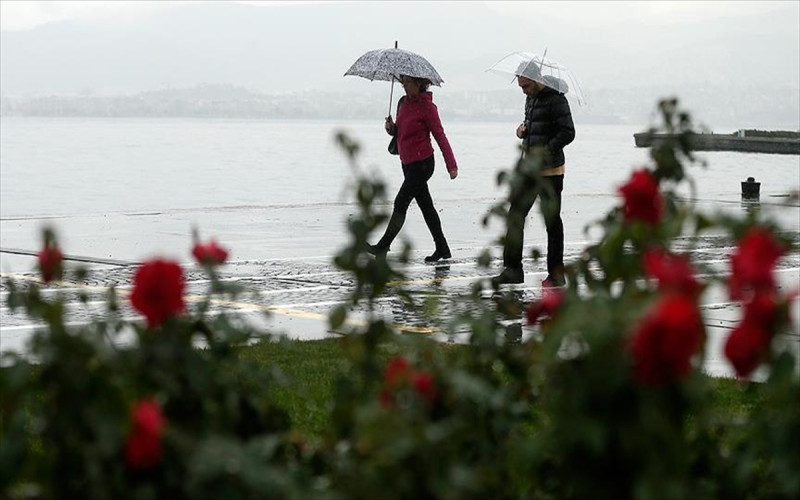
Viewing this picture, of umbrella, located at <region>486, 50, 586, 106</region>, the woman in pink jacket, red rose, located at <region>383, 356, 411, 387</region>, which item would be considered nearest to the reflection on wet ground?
the woman in pink jacket

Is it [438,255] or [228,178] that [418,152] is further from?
[228,178]

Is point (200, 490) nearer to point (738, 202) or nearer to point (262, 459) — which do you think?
point (262, 459)

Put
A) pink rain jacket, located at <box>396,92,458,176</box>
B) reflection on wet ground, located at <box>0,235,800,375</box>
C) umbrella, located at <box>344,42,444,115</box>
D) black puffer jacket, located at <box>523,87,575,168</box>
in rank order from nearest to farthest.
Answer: reflection on wet ground, located at <box>0,235,800,375</box> → black puffer jacket, located at <box>523,87,575,168</box> → pink rain jacket, located at <box>396,92,458,176</box> → umbrella, located at <box>344,42,444,115</box>

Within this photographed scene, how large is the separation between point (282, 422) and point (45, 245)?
748 mm

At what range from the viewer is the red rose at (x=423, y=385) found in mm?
3646

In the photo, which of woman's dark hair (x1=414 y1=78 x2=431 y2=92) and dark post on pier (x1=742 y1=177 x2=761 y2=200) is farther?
dark post on pier (x1=742 y1=177 x2=761 y2=200)

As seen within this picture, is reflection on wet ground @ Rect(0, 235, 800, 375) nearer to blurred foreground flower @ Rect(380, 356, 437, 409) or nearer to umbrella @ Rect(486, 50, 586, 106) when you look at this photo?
umbrella @ Rect(486, 50, 586, 106)

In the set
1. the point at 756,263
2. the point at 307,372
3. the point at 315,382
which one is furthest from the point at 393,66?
the point at 756,263

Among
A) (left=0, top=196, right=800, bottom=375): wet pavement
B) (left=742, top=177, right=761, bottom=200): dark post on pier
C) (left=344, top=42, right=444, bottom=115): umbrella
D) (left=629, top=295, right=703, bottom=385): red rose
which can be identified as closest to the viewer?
(left=629, top=295, right=703, bottom=385): red rose

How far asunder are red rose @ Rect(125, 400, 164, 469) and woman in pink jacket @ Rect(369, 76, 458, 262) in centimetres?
1309

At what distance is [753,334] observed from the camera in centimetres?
322

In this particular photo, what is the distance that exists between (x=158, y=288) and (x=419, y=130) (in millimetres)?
13052

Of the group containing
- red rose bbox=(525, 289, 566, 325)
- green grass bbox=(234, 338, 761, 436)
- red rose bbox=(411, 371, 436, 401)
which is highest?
red rose bbox=(525, 289, 566, 325)

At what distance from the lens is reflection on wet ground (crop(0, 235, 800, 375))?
10828 millimetres
